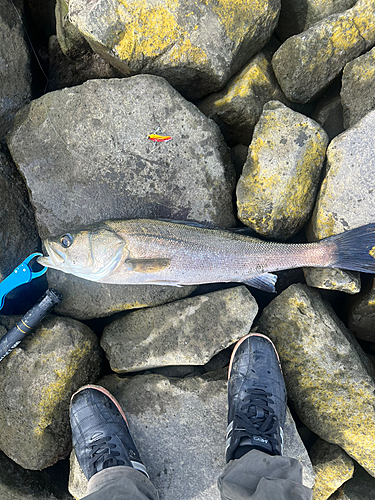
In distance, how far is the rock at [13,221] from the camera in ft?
10.3

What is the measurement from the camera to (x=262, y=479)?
88.6 inches

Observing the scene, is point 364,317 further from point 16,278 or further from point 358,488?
point 16,278

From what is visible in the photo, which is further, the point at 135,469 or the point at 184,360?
the point at 184,360

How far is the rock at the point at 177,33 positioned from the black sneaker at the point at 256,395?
2616mm

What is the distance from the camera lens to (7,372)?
3.01m

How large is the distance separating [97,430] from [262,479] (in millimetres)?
1506

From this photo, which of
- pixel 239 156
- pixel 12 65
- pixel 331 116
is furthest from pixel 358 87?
pixel 12 65

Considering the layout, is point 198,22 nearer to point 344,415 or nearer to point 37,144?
point 37,144

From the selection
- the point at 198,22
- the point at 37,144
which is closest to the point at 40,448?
the point at 37,144

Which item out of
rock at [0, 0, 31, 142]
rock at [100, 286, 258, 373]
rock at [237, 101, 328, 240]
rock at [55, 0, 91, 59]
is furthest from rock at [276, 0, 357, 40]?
rock at [100, 286, 258, 373]

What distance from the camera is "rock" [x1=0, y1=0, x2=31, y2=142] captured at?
3.14 m

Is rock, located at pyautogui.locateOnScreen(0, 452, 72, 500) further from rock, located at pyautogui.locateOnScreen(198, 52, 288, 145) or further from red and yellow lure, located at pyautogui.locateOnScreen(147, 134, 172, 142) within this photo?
rock, located at pyautogui.locateOnScreen(198, 52, 288, 145)

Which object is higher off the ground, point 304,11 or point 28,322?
point 304,11

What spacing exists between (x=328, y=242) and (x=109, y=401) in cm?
245
